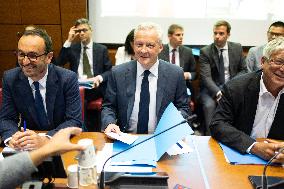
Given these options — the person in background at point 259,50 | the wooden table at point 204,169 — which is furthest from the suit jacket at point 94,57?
the wooden table at point 204,169

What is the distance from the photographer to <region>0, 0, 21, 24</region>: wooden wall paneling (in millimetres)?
5102

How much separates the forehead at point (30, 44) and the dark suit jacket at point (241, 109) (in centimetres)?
126

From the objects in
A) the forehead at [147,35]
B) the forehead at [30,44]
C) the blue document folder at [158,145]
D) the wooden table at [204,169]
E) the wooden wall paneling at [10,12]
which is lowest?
the wooden table at [204,169]

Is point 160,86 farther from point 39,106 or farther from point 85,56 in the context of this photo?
point 85,56

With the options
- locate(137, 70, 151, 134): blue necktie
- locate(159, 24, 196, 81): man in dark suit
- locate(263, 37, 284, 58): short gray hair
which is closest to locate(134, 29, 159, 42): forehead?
locate(137, 70, 151, 134): blue necktie

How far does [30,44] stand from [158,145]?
1071mm

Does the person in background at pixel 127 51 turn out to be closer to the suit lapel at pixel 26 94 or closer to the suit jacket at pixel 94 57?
the suit jacket at pixel 94 57

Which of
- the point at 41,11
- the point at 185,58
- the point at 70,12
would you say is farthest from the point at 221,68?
the point at 41,11

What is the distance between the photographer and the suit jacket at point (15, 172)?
1.23 meters

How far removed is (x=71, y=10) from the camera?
198 inches

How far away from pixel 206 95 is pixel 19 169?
3288 mm

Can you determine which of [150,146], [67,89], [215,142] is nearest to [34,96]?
[67,89]

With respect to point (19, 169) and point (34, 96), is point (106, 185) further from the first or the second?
point (34, 96)

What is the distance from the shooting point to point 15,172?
123 centimetres
